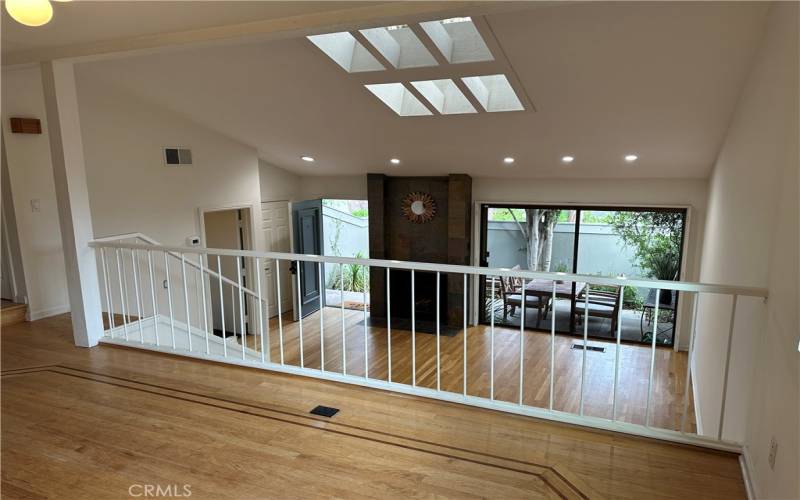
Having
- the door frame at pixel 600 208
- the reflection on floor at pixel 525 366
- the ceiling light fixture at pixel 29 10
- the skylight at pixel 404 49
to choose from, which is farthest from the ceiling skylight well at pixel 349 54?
the door frame at pixel 600 208

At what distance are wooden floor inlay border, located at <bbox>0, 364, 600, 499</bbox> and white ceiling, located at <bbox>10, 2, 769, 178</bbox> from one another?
2.34m

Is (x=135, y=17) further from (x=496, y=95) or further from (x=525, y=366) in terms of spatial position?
(x=525, y=366)

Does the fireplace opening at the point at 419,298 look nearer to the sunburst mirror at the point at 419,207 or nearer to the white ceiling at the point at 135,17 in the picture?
the sunburst mirror at the point at 419,207

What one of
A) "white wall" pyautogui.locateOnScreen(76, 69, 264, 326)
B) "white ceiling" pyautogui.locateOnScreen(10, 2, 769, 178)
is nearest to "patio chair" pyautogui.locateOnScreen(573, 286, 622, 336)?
"white ceiling" pyautogui.locateOnScreen(10, 2, 769, 178)

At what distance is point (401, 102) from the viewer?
512cm

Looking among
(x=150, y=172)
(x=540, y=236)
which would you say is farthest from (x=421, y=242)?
(x=150, y=172)

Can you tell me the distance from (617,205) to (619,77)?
3.35m

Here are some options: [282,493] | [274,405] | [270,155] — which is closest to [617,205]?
[270,155]

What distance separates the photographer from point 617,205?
6715mm

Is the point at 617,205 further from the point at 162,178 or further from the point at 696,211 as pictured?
the point at 162,178

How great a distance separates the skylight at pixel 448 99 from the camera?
15.8 feet

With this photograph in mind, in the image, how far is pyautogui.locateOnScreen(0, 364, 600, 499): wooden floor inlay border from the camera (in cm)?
210

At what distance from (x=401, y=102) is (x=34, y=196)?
3.61 m

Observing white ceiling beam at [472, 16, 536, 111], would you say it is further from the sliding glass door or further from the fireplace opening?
the fireplace opening
